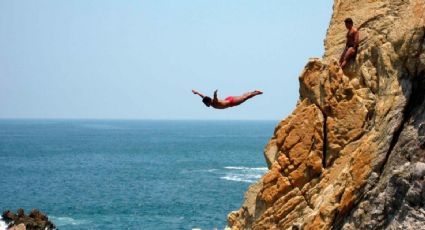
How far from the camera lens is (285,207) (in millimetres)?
16172

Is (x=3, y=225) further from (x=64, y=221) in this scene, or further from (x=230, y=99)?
(x=230, y=99)

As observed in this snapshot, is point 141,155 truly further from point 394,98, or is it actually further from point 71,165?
point 394,98

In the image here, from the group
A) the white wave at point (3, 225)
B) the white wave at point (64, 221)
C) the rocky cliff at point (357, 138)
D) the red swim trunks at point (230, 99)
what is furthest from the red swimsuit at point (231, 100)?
the white wave at point (64, 221)

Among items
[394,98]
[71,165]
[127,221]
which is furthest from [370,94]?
[71,165]

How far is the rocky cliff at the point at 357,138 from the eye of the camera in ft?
40.4

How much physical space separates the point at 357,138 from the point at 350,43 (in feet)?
8.35

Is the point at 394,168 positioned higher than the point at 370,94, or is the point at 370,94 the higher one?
the point at 370,94

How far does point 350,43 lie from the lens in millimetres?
15438

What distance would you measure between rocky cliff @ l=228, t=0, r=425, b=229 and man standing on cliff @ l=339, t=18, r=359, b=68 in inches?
6.9

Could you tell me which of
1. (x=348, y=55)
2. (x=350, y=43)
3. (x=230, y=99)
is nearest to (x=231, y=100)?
(x=230, y=99)

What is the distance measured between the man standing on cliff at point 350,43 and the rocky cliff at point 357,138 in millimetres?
175

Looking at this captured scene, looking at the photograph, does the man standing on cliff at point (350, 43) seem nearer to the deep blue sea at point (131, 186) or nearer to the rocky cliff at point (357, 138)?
the rocky cliff at point (357, 138)

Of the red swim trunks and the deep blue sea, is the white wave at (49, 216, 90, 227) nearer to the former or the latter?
the deep blue sea

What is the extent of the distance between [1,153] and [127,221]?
10427 centimetres
